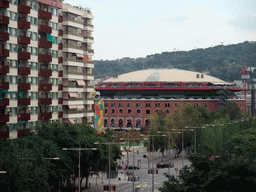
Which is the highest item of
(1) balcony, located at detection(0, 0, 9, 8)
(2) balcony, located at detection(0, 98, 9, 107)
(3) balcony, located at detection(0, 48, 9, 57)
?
(1) balcony, located at detection(0, 0, 9, 8)

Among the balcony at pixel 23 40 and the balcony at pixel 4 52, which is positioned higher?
the balcony at pixel 23 40

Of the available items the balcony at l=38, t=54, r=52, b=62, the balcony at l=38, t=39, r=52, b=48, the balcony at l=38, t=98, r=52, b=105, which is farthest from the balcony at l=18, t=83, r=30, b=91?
the balcony at l=38, t=39, r=52, b=48

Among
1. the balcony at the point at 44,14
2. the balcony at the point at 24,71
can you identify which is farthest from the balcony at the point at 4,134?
the balcony at the point at 44,14

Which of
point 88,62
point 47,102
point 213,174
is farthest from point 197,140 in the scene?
point 213,174

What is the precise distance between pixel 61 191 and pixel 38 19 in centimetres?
3306

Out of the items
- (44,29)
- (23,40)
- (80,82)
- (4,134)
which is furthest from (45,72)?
(4,134)

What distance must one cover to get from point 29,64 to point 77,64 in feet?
73.9

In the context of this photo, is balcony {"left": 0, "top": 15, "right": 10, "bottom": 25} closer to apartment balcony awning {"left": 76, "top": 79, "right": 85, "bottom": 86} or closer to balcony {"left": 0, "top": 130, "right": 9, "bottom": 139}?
balcony {"left": 0, "top": 130, "right": 9, "bottom": 139}

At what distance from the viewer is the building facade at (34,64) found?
91000 mm

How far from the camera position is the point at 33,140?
81.7 metres

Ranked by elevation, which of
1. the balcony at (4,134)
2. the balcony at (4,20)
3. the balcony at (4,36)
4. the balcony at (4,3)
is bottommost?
the balcony at (4,134)

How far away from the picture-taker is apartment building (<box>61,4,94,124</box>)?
118 m

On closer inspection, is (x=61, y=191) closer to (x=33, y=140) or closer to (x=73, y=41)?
(x=33, y=140)

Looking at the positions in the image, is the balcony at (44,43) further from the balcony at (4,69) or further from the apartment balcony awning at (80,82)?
the apartment balcony awning at (80,82)
